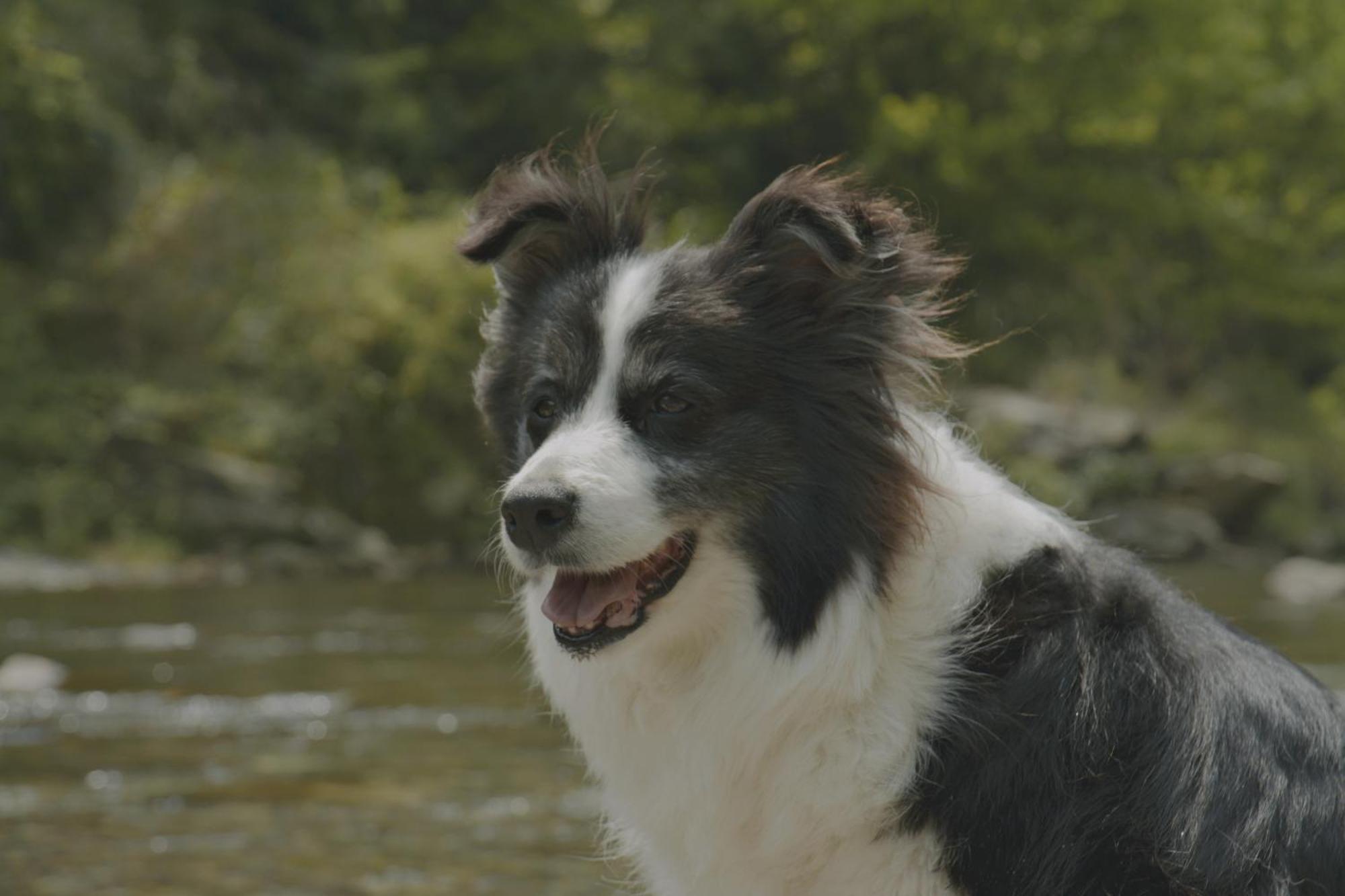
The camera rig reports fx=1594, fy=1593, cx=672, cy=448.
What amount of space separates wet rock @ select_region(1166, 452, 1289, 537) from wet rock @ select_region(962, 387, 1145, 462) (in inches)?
50.4

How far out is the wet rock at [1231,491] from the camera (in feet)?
88.0

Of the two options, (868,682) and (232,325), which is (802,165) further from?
(232,325)

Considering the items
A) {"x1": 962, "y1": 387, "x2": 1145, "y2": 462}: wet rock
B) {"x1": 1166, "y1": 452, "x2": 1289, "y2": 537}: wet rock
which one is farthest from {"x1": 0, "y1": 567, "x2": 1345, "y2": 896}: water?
{"x1": 1166, "y1": 452, "x2": 1289, "y2": 537}: wet rock

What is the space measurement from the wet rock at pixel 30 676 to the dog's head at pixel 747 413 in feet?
23.0

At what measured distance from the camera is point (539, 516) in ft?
12.6

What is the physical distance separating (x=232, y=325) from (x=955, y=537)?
64.3ft

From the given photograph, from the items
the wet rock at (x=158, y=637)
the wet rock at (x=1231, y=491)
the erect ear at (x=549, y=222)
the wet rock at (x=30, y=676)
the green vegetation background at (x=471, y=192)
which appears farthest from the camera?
the wet rock at (x=1231, y=491)

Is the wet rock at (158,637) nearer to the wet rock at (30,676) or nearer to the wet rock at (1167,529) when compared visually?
the wet rock at (30,676)

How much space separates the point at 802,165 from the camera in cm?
426

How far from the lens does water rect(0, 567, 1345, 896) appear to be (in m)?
5.96

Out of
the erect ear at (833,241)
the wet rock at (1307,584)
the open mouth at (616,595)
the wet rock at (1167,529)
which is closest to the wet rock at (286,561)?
the wet rock at (1307,584)

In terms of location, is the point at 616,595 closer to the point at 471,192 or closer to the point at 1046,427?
the point at 1046,427

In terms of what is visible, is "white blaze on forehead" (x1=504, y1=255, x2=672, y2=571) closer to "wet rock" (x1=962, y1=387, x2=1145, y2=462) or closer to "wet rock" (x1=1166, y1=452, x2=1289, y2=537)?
"wet rock" (x1=962, y1=387, x2=1145, y2=462)

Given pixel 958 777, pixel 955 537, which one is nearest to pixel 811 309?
pixel 955 537
